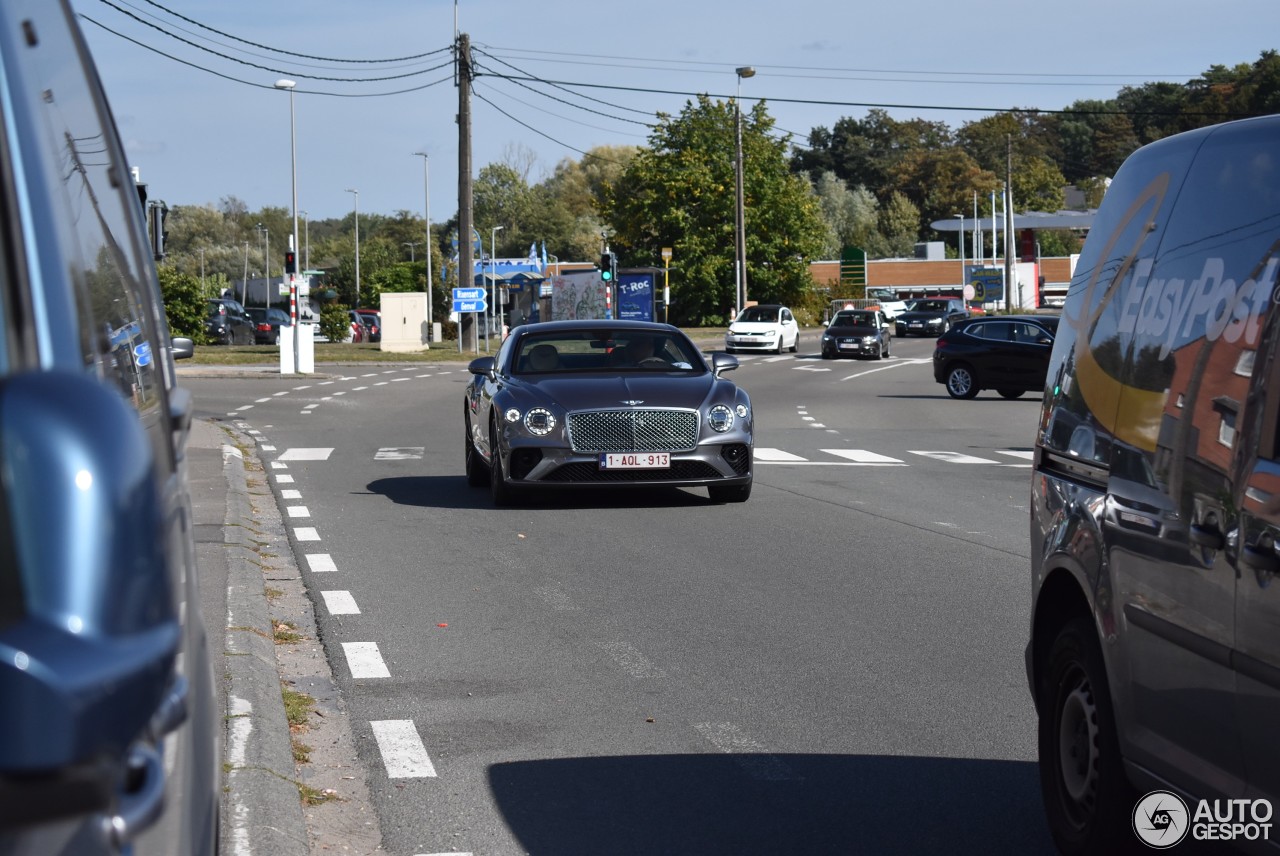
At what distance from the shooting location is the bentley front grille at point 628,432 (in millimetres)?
12945

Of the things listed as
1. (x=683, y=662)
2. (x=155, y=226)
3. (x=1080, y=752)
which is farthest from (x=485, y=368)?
(x=1080, y=752)

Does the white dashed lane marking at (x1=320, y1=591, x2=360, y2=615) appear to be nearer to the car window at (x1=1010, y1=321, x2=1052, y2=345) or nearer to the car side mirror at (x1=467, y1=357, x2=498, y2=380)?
the car side mirror at (x1=467, y1=357, x2=498, y2=380)

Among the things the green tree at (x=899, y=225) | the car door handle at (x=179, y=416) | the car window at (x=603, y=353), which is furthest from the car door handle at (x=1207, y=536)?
the green tree at (x=899, y=225)

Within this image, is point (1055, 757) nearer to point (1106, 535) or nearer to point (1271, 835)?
point (1106, 535)

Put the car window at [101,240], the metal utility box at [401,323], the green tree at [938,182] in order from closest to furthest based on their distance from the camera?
the car window at [101,240] < the metal utility box at [401,323] < the green tree at [938,182]

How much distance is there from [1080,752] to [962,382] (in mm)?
29089

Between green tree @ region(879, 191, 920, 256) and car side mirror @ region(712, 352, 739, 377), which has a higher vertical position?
green tree @ region(879, 191, 920, 256)

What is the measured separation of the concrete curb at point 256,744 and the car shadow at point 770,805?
2.17ft

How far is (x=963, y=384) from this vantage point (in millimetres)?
32875

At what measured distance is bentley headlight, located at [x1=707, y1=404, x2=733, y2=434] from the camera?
13.1m

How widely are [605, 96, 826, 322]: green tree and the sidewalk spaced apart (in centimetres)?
6711

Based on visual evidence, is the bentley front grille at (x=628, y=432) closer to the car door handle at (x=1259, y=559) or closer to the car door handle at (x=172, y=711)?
the car door handle at (x=1259, y=559)

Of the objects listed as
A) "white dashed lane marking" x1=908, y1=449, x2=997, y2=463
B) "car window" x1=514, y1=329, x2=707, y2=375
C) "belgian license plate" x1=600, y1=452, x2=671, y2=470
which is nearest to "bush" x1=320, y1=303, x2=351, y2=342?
"white dashed lane marking" x1=908, y1=449, x2=997, y2=463

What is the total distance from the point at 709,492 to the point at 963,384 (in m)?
20.0
